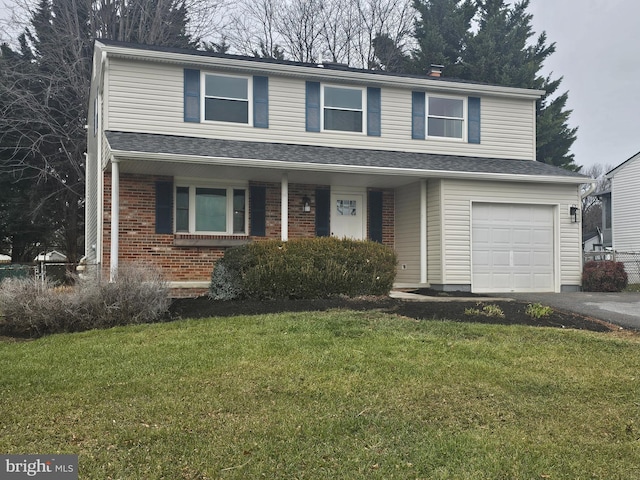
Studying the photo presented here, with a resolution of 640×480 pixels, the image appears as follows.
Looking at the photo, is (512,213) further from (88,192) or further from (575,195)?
(88,192)

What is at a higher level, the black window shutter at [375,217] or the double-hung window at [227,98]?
the double-hung window at [227,98]

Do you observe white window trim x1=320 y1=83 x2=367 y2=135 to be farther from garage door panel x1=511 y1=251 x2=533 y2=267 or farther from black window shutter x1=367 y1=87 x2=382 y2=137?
garage door panel x1=511 y1=251 x2=533 y2=267

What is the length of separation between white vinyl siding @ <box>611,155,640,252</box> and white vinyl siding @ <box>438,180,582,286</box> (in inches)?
484

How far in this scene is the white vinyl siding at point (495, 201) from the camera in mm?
13109

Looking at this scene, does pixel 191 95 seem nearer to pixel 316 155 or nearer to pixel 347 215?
pixel 316 155

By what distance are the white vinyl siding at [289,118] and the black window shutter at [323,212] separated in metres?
1.23

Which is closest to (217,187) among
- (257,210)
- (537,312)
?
(257,210)

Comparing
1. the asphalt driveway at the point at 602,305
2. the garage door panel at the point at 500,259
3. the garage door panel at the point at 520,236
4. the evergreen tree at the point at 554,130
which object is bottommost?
the asphalt driveway at the point at 602,305

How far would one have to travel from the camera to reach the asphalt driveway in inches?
354

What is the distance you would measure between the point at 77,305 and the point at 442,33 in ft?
84.1

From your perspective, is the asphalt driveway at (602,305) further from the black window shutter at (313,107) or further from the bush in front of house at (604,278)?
the black window shutter at (313,107)

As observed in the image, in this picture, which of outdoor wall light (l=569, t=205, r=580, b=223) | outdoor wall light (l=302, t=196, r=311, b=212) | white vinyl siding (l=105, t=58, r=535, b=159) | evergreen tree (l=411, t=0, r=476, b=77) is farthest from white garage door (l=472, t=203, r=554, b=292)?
evergreen tree (l=411, t=0, r=476, b=77)

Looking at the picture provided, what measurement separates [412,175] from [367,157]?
124 cm

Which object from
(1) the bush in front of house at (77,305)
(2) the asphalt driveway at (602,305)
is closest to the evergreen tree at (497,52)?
(2) the asphalt driveway at (602,305)
